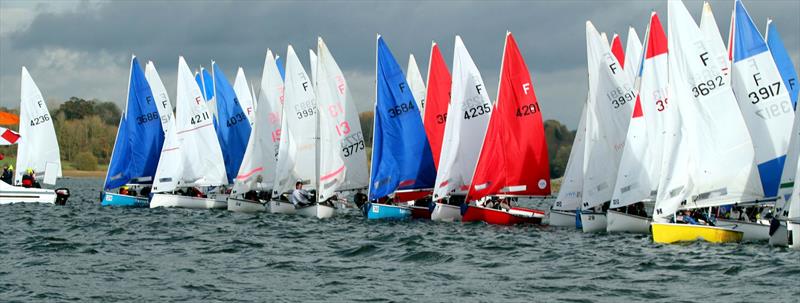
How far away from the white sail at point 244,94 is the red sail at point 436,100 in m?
15.3

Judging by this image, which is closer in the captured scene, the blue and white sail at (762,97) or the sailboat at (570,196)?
the blue and white sail at (762,97)

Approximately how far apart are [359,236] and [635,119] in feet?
26.4

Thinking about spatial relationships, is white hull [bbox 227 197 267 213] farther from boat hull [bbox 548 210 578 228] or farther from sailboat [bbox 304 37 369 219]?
boat hull [bbox 548 210 578 228]

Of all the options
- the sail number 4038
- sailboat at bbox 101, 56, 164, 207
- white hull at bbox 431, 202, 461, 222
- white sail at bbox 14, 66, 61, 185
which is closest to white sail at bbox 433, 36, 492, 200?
white hull at bbox 431, 202, 461, 222

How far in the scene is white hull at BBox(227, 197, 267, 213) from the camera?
4294 cm

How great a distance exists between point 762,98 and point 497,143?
8618mm

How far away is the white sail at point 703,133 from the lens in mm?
29594

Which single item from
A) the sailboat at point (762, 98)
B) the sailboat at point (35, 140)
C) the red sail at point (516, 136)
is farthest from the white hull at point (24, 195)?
the sailboat at point (762, 98)

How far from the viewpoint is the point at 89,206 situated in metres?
48.3

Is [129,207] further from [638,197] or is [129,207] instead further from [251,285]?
[251,285]

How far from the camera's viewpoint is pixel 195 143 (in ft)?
153

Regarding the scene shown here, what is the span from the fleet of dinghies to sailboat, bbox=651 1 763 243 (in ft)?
0.11

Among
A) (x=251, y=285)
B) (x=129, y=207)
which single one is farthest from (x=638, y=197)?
(x=129, y=207)

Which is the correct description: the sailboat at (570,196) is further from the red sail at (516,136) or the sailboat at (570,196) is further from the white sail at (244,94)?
the white sail at (244,94)
